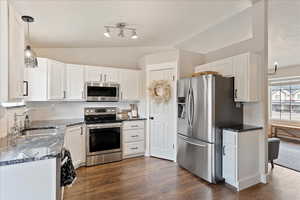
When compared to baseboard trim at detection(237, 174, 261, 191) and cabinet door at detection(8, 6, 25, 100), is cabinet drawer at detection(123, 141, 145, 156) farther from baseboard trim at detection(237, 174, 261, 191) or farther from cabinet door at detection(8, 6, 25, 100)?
cabinet door at detection(8, 6, 25, 100)

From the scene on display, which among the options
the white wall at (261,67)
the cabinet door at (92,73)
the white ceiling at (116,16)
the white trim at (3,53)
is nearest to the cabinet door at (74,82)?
the cabinet door at (92,73)

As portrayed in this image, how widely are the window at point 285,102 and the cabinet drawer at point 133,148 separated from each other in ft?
19.7

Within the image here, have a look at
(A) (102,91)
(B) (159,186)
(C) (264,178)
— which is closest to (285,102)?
(C) (264,178)

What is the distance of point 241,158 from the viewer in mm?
2736

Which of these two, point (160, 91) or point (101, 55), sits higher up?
point (101, 55)

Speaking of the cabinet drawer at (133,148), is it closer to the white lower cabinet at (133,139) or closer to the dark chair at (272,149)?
the white lower cabinet at (133,139)

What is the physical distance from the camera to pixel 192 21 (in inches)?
131

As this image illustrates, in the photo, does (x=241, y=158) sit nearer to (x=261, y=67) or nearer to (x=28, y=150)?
(x=261, y=67)

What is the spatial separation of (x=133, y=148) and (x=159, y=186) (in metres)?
1.50

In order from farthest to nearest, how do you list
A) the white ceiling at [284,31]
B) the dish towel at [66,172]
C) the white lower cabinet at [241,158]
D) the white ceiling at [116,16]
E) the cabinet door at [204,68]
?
1. the cabinet door at [204,68]
2. the white ceiling at [284,31]
3. the white lower cabinet at [241,158]
4. the white ceiling at [116,16]
5. the dish towel at [66,172]

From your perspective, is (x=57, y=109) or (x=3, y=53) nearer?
(x=3, y=53)

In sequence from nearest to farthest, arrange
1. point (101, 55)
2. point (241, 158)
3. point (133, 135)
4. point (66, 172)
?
point (66, 172), point (241, 158), point (133, 135), point (101, 55)

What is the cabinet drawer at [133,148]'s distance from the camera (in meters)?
4.14

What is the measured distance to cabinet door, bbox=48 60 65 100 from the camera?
3348 mm
